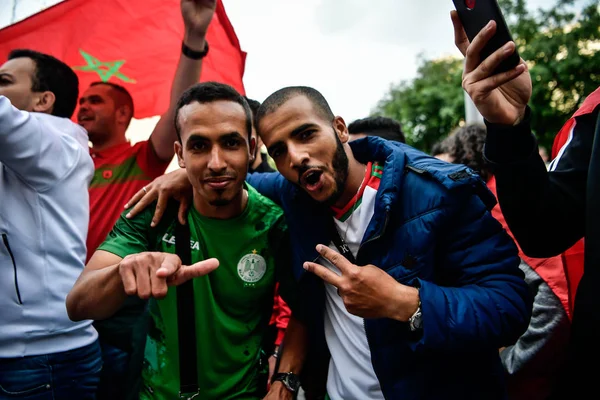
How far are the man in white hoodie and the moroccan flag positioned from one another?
1777 mm

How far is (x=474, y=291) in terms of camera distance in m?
1.45

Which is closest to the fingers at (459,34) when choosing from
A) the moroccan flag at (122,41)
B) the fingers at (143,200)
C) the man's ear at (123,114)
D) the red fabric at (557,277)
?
the red fabric at (557,277)

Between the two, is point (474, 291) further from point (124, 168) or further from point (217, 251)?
point (124, 168)

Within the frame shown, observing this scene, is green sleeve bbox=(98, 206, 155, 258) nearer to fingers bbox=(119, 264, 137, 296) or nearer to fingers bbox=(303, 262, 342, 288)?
fingers bbox=(119, 264, 137, 296)

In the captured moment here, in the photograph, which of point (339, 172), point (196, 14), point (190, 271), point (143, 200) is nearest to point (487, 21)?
point (339, 172)

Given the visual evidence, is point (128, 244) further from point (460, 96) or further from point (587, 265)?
point (460, 96)

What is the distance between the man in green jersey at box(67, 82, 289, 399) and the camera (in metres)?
1.89

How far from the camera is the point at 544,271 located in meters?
2.05

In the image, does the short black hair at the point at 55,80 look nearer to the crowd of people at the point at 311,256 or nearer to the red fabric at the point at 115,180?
the crowd of people at the point at 311,256

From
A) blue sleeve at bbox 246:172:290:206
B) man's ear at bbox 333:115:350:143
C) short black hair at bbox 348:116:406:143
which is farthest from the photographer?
short black hair at bbox 348:116:406:143

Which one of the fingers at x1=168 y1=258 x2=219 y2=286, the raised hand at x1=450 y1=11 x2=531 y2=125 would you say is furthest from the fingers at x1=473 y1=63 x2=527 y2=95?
the fingers at x1=168 y1=258 x2=219 y2=286

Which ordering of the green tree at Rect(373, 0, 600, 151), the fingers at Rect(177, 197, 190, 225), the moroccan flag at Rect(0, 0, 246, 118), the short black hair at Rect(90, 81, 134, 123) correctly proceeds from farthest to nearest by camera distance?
the green tree at Rect(373, 0, 600, 151), the moroccan flag at Rect(0, 0, 246, 118), the short black hair at Rect(90, 81, 134, 123), the fingers at Rect(177, 197, 190, 225)

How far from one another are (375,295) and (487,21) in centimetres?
98

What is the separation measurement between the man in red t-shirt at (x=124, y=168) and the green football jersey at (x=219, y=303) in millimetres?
769
